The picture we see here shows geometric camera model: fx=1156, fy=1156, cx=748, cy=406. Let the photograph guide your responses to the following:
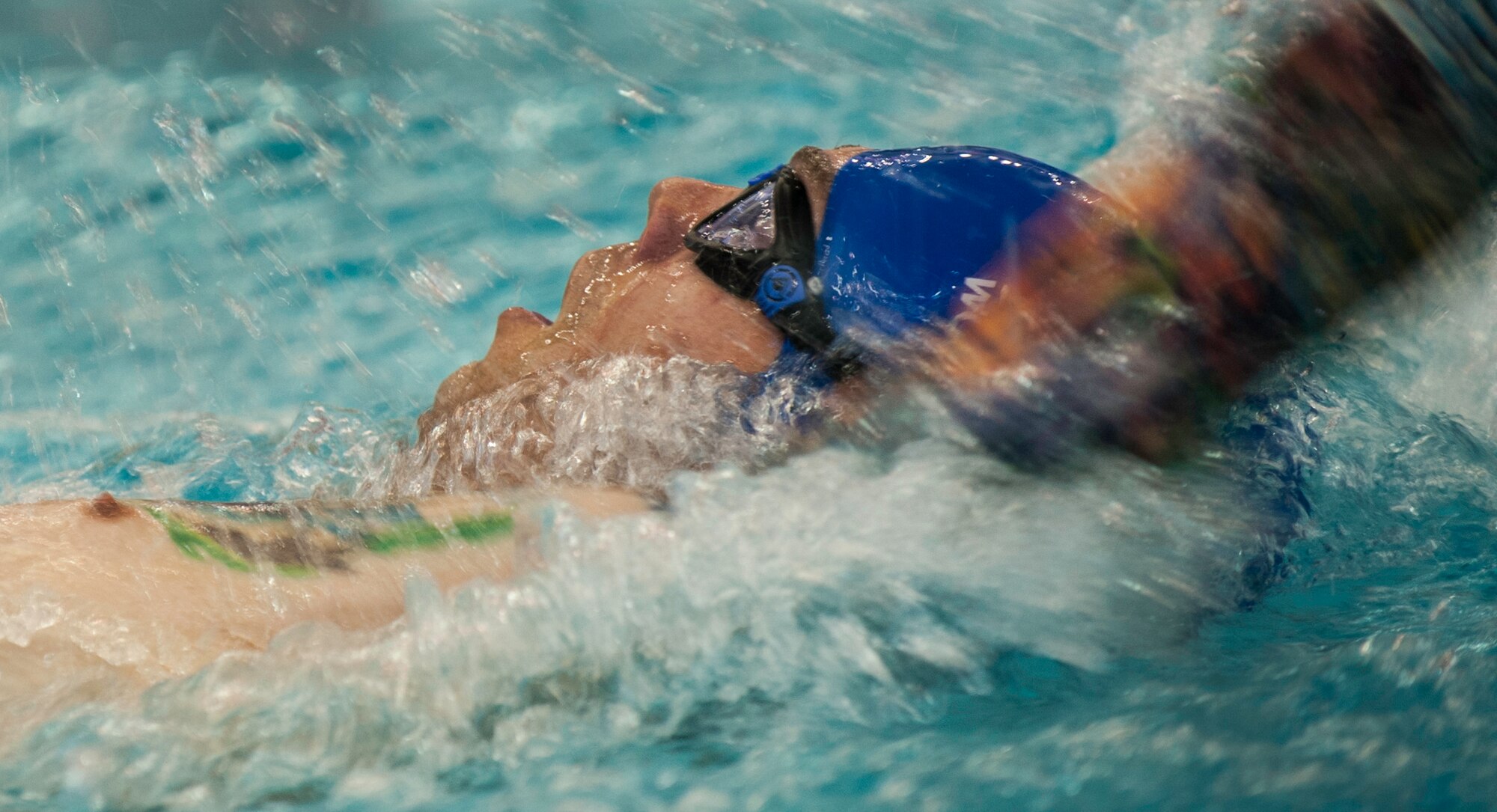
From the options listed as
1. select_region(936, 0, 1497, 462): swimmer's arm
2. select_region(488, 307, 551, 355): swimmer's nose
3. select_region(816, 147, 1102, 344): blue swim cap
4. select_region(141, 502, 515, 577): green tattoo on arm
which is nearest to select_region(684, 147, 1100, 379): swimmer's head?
select_region(816, 147, 1102, 344): blue swim cap

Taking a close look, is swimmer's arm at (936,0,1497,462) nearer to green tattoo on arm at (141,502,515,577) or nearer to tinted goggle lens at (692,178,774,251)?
tinted goggle lens at (692,178,774,251)

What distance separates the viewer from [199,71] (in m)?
4.52

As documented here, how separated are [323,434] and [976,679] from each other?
2.41 meters

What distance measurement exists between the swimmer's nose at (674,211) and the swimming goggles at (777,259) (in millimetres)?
87

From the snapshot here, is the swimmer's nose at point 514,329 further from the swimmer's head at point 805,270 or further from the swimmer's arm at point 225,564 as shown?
the swimmer's arm at point 225,564

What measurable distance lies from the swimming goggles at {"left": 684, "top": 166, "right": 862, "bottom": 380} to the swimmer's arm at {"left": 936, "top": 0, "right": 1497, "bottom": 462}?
1.08 ft

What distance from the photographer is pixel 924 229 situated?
1.83m

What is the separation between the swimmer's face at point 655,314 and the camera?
1978 mm

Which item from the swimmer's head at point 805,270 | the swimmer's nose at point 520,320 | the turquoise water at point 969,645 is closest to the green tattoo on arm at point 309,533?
the turquoise water at point 969,645

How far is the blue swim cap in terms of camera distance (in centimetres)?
175

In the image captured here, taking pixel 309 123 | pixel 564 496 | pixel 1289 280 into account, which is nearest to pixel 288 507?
pixel 564 496

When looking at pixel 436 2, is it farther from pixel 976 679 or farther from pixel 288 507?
pixel 976 679

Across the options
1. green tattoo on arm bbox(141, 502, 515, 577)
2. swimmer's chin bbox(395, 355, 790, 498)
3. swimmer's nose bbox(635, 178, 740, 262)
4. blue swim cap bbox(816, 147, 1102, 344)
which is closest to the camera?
green tattoo on arm bbox(141, 502, 515, 577)

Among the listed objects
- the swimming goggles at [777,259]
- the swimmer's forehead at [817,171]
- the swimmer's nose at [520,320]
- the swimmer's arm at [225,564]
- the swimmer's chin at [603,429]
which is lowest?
the swimmer's arm at [225,564]
